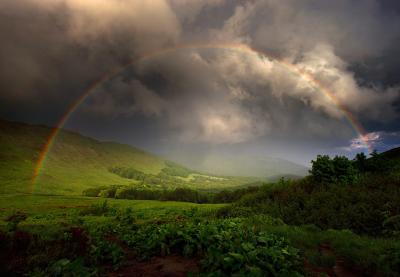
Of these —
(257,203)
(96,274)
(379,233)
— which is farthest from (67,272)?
(257,203)

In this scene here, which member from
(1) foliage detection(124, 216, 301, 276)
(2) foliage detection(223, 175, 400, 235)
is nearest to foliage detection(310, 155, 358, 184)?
(2) foliage detection(223, 175, 400, 235)

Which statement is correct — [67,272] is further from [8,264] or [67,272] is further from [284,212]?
[284,212]

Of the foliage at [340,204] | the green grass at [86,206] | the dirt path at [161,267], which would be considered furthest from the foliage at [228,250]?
the green grass at [86,206]

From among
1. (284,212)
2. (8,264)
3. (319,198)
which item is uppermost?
(319,198)

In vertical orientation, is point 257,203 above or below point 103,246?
above

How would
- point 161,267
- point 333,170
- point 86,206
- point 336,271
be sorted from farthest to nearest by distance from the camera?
point 86,206, point 333,170, point 336,271, point 161,267

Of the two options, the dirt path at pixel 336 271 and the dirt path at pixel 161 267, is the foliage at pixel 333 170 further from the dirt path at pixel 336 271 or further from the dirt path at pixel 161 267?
the dirt path at pixel 161 267

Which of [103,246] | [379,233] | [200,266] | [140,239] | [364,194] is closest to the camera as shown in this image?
[200,266]

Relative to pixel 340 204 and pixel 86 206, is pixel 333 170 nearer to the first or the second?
pixel 340 204

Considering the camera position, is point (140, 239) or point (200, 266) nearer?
point (200, 266)

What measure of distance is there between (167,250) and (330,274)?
23.2ft

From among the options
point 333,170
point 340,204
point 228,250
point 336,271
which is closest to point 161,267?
point 228,250

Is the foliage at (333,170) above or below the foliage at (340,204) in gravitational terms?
above

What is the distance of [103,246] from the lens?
36.9 feet
